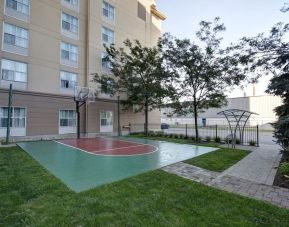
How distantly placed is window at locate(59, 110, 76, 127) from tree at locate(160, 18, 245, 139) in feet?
28.5

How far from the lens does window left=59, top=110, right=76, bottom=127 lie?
16.7 meters

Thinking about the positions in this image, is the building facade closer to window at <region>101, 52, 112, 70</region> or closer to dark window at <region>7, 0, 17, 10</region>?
window at <region>101, 52, 112, 70</region>

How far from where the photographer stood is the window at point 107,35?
19756 millimetres

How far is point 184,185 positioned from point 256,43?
24.2 ft

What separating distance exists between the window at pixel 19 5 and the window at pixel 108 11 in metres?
6.86

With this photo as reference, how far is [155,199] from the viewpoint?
4324mm

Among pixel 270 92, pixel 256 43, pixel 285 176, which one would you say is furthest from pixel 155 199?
pixel 256 43

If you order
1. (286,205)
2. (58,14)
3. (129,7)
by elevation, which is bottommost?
(286,205)

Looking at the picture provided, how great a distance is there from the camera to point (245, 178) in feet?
19.9

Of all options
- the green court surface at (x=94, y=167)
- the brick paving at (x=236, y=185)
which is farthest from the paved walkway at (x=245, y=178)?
the green court surface at (x=94, y=167)

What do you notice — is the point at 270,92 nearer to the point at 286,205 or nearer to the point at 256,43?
the point at 256,43

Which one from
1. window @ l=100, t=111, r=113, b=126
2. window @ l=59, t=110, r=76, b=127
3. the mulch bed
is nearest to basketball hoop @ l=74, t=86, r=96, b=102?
window @ l=59, t=110, r=76, b=127

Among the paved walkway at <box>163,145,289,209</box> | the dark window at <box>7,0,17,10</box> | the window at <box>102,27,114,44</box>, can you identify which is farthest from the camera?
the window at <box>102,27,114,44</box>

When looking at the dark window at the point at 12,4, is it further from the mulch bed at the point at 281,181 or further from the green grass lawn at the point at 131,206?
the mulch bed at the point at 281,181
